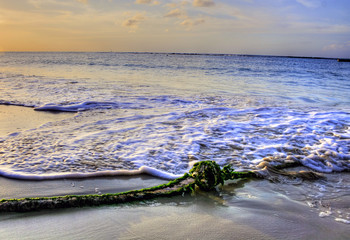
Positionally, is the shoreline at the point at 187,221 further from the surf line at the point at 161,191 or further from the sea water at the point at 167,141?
the sea water at the point at 167,141

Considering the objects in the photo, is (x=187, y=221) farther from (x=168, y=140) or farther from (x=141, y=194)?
(x=168, y=140)

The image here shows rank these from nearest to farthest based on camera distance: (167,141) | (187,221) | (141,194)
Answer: (187,221) < (141,194) < (167,141)

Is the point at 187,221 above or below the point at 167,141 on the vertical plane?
below

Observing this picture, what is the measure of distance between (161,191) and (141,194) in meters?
0.25

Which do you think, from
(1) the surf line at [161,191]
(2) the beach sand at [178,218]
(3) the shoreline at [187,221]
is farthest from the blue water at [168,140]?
(3) the shoreline at [187,221]

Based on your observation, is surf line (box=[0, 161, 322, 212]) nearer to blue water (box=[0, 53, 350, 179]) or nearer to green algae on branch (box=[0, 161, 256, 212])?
green algae on branch (box=[0, 161, 256, 212])

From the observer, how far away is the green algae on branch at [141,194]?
107 inches

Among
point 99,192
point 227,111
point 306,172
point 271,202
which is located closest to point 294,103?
point 227,111

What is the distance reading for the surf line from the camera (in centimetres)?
272

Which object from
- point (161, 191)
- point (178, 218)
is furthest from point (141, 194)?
point (178, 218)

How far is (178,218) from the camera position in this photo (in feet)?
8.54

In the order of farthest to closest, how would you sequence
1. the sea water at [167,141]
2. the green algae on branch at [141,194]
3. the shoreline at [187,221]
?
Result: the sea water at [167,141] → the green algae on branch at [141,194] → the shoreline at [187,221]

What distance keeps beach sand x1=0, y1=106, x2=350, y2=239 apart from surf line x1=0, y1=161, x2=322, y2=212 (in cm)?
8

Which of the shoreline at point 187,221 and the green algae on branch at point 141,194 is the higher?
the green algae on branch at point 141,194
